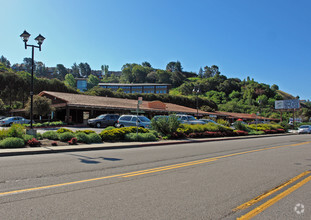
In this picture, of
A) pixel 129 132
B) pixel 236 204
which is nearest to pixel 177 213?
pixel 236 204

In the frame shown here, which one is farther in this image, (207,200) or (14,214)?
(207,200)

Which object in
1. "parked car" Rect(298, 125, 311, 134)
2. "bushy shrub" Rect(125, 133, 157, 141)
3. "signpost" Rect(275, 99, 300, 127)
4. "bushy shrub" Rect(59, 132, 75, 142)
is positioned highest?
"signpost" Rect(275, 99, 300, 127)

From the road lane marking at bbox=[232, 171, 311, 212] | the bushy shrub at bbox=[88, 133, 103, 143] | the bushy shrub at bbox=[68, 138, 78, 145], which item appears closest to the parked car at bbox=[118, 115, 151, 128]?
the bushy shrub at bbox=[88, 133, 103, 143]

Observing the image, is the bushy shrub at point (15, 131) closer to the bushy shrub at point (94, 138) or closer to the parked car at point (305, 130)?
the bushy shrub at point (94, 138)

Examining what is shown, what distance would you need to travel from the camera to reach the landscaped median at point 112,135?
1314 centimetres

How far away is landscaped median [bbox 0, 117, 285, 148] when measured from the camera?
1314cm

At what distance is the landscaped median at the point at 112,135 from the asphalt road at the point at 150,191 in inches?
186

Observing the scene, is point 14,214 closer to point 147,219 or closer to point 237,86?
point 147,219

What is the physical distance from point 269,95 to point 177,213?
150304 millimetres

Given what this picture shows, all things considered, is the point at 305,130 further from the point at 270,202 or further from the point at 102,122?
the point at 270,202

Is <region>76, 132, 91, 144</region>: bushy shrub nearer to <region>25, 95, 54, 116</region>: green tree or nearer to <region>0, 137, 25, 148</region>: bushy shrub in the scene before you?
<region>0, 137, 25, 148</region>: bushy shrub

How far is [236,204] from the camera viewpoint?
4824mm

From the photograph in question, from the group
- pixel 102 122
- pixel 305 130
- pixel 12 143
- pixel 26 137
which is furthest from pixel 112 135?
pixel 305 130

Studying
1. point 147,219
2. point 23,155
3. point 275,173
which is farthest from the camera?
point 23,155
